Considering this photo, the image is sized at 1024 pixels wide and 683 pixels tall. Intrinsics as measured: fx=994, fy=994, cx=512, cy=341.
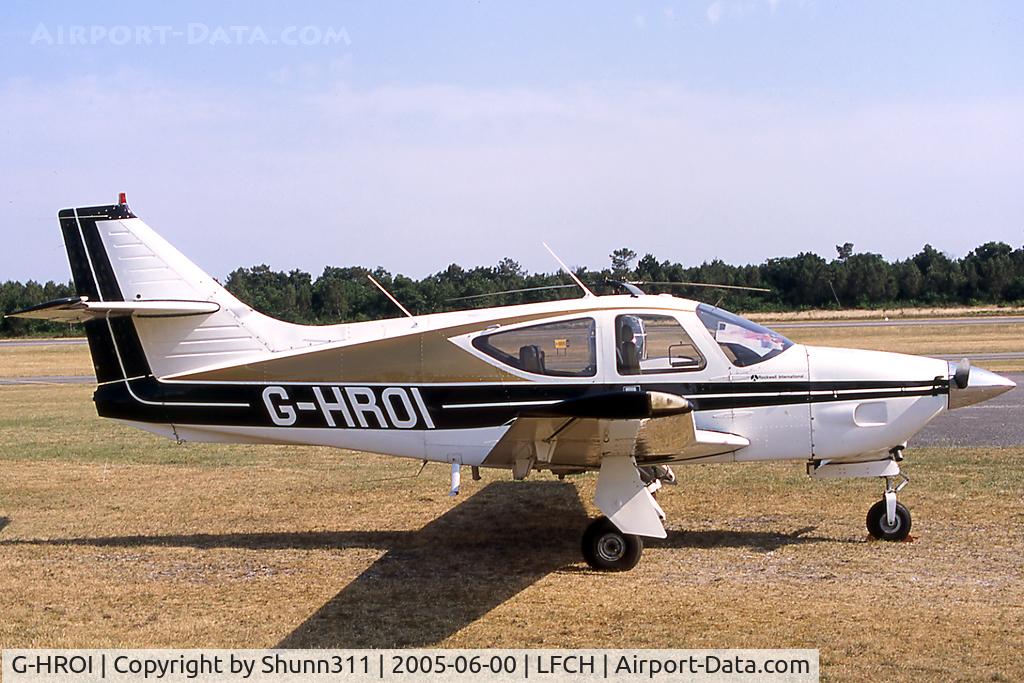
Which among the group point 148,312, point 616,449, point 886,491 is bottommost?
point 886,491

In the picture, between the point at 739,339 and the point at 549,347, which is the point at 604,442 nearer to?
the point at 549,347

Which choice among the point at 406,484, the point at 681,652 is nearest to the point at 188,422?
the point at 406,484

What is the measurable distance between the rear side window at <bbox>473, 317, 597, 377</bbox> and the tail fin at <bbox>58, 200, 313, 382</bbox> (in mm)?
1719

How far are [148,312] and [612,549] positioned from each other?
443 cm

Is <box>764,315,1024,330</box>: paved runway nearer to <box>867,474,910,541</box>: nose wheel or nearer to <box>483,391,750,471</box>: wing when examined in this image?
<box>867,474,910,541</box>: nose wheel

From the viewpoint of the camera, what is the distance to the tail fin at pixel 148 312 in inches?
342

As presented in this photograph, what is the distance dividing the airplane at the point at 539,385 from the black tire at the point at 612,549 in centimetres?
1

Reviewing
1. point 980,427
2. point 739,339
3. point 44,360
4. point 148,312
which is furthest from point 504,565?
point 44,360

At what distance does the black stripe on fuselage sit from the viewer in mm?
8102

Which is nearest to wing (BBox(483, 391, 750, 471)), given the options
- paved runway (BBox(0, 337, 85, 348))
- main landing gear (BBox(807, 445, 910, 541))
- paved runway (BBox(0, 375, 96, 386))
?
main landing gear (BBox(807, 445, 910, 541))

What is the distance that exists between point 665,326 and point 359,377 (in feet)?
8.44

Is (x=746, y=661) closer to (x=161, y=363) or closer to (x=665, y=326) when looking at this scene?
(x=665, y=326)

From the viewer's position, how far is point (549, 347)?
26.8 feet

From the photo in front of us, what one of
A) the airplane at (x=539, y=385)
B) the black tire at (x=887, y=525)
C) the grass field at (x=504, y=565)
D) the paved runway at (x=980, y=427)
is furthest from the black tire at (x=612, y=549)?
the paved runway at (x=980, y=427)
